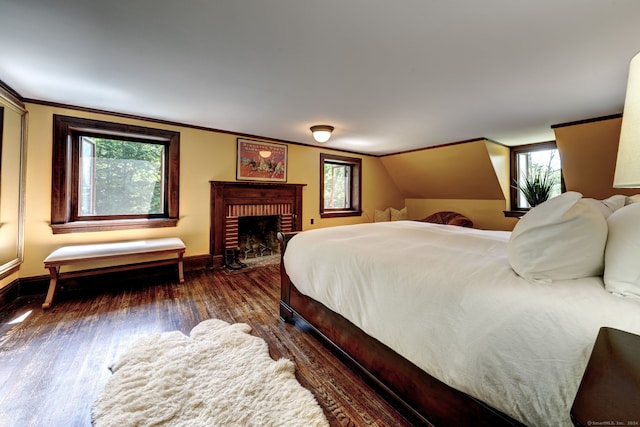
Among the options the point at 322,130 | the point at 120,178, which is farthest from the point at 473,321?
the point at 120,178

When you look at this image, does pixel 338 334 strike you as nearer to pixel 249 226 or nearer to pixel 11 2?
pixel 11 2

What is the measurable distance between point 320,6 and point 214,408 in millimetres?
2160

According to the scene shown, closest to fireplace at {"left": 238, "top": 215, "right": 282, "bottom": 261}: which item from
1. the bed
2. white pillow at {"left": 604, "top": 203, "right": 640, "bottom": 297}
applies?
the bed

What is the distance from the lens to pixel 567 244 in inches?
39.5

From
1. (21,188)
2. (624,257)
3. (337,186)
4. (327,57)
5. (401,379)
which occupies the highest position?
(327,57)

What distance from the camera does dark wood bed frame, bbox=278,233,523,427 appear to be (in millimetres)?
1014

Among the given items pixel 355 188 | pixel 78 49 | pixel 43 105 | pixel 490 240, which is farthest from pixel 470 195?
pixel 43 105

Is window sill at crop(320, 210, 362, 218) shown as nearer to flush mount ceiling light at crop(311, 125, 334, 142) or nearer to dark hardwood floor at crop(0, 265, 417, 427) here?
flush mount ceiling light at crop(311, 125, 334, 142)

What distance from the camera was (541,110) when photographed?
2.82 m

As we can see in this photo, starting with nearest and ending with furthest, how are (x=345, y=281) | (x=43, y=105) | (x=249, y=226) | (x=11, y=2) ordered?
(x=11, y=2), (x=345, y=281), (x=43, y=105), (x=249, y=226)

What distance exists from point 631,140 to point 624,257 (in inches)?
22.2

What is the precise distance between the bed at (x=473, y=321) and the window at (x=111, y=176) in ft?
9.63

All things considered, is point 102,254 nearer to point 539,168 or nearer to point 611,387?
point 611,387

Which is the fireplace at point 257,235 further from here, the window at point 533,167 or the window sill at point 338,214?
the window at point 533,167
